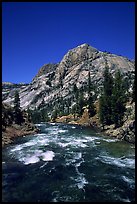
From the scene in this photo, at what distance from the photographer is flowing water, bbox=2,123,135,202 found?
2409cm

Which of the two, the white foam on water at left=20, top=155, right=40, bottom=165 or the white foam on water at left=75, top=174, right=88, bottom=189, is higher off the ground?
the white foam on water at left=20, top=155, right=40, bottom=165

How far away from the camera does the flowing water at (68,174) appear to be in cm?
2409

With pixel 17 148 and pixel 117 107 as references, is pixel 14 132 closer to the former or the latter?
pixel 17 148

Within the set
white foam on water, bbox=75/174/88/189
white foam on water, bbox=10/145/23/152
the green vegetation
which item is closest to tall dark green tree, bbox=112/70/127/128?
the green vegetation

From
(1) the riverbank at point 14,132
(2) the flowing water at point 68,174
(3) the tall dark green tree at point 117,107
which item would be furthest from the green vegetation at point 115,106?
(2) the flowing water at point 68,174

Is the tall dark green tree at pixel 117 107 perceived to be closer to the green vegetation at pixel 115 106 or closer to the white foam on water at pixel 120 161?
the green vegetation at pixel 115 106

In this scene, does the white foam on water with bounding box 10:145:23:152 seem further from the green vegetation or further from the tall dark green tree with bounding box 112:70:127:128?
the green vegetation

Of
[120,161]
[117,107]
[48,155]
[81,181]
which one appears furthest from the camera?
[117,107]

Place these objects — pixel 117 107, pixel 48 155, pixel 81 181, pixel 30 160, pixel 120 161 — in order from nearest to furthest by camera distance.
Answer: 1. pixel 81 181
2. pixel 30 160
3. pixel 120 161
4. pixel 48 155
5. pixel 117 107

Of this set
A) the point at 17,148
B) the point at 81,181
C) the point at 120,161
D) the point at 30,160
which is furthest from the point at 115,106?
the point at 81,181

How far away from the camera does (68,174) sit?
3041cm

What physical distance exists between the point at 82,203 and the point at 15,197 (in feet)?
20.1

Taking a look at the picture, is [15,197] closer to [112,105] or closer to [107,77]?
[112,105]

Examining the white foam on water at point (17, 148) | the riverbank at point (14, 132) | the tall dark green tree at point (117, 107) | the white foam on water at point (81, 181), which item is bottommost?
the white foam on water at point (81, 181)
